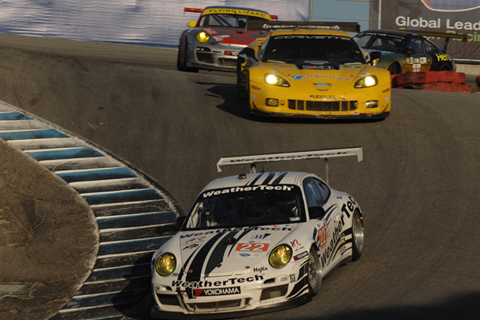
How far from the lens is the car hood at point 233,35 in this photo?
16969mm

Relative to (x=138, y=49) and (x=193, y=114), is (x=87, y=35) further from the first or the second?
(x=193, y=114)

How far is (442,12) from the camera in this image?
93.1ft

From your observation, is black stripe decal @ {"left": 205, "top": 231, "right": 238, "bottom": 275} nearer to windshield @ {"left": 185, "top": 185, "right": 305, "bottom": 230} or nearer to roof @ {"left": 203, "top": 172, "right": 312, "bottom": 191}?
windshield @ {"left": 185, "top": 185, "right": 305, "bottom": 230}

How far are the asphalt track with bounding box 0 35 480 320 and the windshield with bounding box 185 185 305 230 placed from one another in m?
0.81

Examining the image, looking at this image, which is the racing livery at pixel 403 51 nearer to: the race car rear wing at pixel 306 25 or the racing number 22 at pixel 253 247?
the race car rear wing at pixel 306 25

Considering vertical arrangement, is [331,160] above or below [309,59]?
below

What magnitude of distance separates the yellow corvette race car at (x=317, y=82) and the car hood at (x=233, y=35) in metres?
2.91

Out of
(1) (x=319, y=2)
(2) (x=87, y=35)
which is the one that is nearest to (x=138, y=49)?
(2) (x=87, y=35)

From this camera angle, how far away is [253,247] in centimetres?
689

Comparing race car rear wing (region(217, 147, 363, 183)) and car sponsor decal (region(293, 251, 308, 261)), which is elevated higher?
race car rear wing (region(217, 147, 363, 183))

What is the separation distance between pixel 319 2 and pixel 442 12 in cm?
450

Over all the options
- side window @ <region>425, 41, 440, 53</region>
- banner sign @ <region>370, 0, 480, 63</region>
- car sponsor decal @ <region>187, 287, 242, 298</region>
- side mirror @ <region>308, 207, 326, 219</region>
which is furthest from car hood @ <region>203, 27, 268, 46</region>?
banner sign @ <region>370, 0, 480, 63</region>

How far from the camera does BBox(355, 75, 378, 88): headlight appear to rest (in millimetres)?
12961

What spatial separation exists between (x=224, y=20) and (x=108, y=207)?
352 inches
